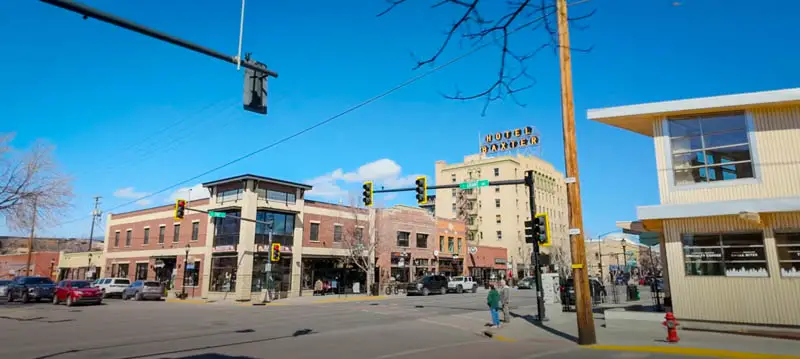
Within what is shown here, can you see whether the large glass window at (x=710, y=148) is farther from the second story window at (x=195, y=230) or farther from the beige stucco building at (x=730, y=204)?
the second story window at (x=195, y=230)

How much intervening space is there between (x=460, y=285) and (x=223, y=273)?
21585mm

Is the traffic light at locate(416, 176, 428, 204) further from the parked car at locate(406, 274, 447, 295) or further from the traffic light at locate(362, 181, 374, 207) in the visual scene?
the parked car at locate(406, 274, 447, 295)

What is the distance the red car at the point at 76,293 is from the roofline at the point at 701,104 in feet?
98.9

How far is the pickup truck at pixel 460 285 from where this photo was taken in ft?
153

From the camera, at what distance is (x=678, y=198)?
48.4 feet

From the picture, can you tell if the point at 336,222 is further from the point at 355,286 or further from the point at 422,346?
the point at 422,346

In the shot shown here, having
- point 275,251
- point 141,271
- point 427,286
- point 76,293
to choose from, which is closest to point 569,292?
point 275,251

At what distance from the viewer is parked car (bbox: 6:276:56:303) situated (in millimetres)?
33250

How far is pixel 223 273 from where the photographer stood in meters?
39.8

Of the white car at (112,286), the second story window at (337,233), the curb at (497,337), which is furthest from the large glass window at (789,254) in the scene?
the white car at (112,286)

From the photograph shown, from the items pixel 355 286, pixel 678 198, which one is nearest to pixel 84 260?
pixel 355 286

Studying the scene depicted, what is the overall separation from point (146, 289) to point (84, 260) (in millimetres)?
24742

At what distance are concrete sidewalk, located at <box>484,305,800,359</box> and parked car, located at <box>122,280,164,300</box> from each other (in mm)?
30981

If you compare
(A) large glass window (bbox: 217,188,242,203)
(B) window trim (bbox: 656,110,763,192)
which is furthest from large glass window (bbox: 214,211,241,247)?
(B) window trim (bbox: 656,110,763,192)
